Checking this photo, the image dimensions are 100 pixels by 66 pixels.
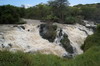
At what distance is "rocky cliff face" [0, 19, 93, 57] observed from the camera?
15.3 metres

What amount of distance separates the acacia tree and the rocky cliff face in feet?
40.9

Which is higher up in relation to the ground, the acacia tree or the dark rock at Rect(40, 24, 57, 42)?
the acacia tree

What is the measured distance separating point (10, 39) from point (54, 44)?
4.11m

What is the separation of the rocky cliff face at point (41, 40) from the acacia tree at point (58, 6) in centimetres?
1246

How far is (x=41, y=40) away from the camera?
58.7 ft

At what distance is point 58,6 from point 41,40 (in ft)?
59.4

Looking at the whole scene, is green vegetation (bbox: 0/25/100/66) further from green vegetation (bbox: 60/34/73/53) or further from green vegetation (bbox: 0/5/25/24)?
green vegetation (bbox: 0/5/25/24)

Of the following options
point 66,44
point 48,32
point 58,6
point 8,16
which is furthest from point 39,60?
point 58,6

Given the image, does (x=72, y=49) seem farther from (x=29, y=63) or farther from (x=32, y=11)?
(x=32, y=11)

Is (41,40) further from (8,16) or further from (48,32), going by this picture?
(8,16)

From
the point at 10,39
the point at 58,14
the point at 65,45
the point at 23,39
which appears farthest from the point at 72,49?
the point at 58,14

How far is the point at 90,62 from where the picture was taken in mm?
6746

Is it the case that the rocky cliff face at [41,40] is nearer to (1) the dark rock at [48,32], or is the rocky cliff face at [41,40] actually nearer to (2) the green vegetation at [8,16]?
(1) the dark rock at [48,32]

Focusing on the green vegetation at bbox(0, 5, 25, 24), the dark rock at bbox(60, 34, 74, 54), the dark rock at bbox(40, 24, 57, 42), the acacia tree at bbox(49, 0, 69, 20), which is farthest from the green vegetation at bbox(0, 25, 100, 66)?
the acacia tree at bbox(49, 0, 69, 20)
